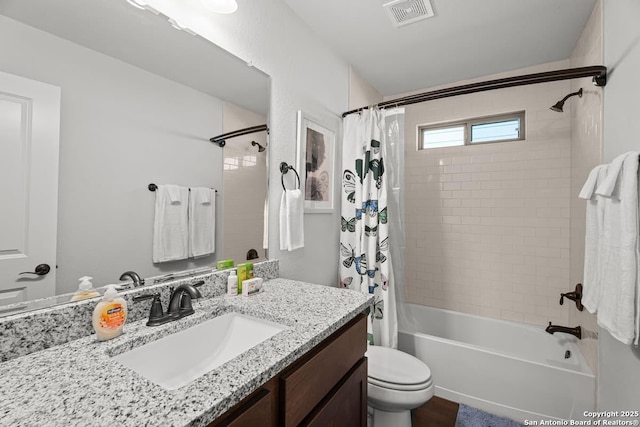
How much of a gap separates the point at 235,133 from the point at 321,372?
1065 millimetres

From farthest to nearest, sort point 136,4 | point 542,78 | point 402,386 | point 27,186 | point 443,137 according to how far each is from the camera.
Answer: point 443,137, point 542,78, point 402,386, point 136,4, point 27,186

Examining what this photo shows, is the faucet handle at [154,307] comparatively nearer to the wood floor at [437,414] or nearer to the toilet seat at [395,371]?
the toilet seat at [395,371]

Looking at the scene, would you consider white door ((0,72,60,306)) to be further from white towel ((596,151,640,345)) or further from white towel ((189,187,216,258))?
white towel ((596,151,640,345))

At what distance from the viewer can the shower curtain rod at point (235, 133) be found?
4.10 feet

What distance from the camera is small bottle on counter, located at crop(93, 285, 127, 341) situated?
0.80m

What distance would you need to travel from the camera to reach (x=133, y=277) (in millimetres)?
992

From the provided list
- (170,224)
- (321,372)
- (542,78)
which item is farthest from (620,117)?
(170,224)

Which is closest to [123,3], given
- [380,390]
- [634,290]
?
[380,390]

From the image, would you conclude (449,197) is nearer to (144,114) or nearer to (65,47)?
(144,114)

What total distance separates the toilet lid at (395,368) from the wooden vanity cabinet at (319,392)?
1.31ft

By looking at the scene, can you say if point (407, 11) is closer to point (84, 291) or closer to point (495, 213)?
point (495, 213)

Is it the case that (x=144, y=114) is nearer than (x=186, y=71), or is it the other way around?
(x=144, y=114)

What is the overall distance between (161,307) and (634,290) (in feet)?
5.69

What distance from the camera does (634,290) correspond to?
3.54 feet
